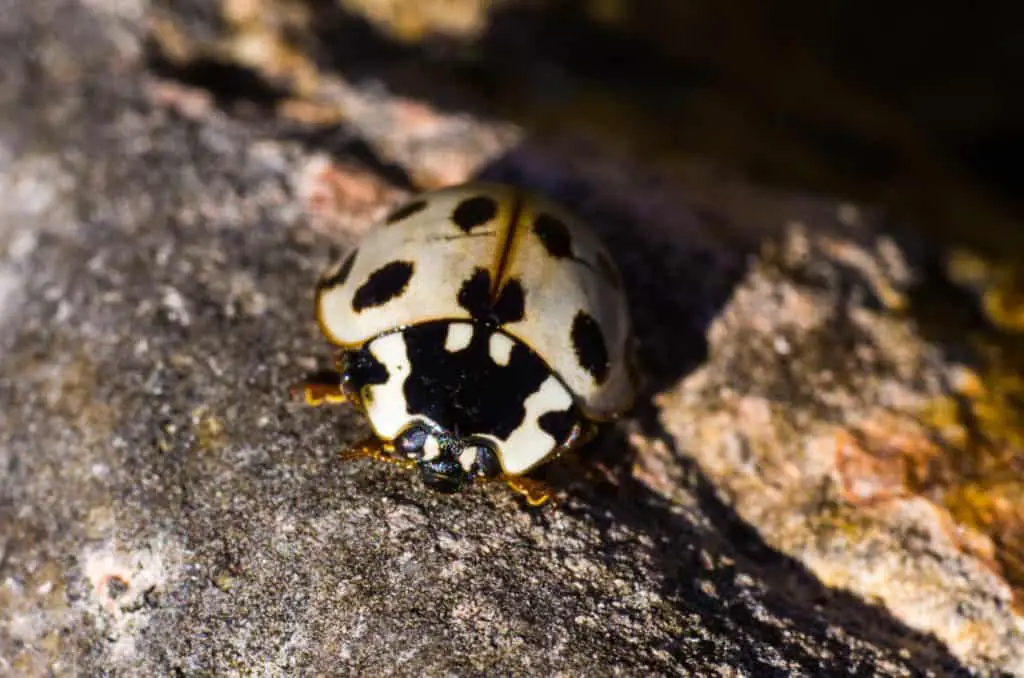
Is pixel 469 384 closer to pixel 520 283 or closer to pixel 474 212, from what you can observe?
pixel 520 283

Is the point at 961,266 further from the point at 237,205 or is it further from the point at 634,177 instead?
the point at 237,205

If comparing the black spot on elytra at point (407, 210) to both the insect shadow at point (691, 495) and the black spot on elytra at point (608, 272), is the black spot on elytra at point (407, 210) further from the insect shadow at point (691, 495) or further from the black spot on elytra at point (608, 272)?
the insect shadow at point (691, 495)

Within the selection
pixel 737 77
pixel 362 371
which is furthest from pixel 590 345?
pixel 737 77

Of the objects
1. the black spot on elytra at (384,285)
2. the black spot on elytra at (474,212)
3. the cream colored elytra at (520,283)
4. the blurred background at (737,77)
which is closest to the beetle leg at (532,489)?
the cream colored elytra at (520,283)

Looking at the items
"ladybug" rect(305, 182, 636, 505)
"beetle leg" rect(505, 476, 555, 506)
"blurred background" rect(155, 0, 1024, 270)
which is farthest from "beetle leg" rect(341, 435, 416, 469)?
"blurred background" rect(155, 0, 1024, 270)

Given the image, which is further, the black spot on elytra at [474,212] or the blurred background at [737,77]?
the blurred background at [737,77]

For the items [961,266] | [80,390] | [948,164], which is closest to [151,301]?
[80,390]

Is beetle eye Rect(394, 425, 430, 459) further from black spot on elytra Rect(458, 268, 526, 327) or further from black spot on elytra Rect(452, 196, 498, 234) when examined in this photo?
black spot on elytra Rect(452, 196, 498, 234)

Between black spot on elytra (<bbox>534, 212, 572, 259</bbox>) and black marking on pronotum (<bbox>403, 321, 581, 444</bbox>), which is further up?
black spot on elytra (<bbox>534, 212, 572, 259</bbox>)
